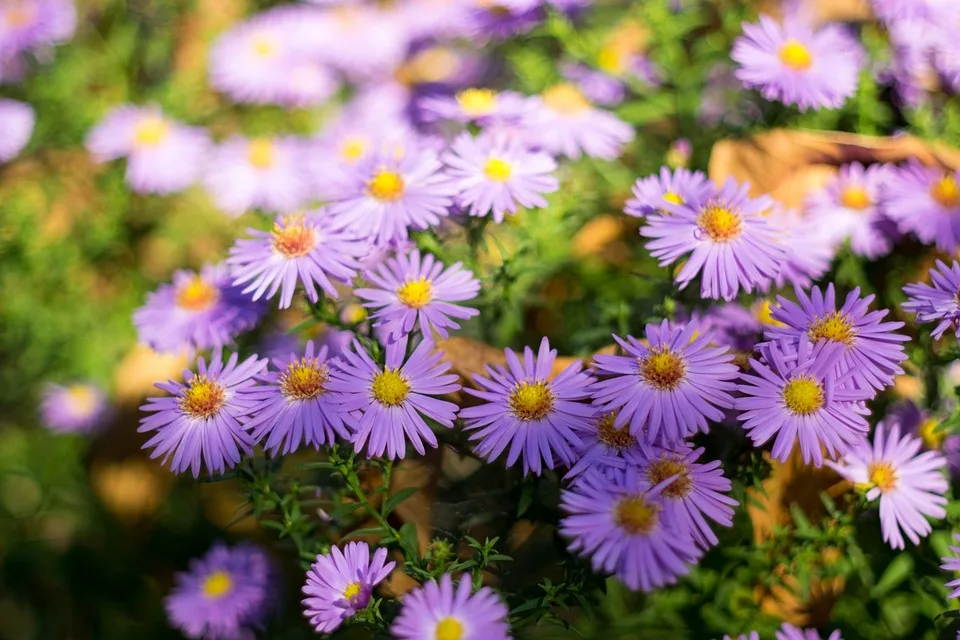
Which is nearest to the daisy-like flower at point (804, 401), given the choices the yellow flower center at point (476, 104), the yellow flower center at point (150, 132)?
the yellow flower center at point (476, 104)

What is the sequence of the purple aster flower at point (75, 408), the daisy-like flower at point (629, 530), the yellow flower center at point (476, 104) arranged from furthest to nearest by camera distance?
the purple aster flower at point (75, 408), the yellow flower center at point (476, 104), the daisy-like flower at point (629, 530)

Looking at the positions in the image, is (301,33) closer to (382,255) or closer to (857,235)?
(382,255)

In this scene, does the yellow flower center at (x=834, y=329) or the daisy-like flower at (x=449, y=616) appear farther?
the yellow flower center at (x=834, y=329)

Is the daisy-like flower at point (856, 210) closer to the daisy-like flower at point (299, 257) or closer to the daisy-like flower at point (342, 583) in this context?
the daisy-like flower at point (299, 257)

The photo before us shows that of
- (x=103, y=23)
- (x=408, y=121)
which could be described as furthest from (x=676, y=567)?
(x=103, y=23)

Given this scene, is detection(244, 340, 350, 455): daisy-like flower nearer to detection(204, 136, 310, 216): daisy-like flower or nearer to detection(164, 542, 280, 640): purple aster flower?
detection(164, 542, 280, 640): purple aster flower

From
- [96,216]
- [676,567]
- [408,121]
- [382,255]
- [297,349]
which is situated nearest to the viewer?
[676,567]

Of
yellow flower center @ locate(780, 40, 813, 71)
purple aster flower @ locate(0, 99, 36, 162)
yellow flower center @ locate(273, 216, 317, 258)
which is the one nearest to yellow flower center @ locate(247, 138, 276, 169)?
purple aster flower @ locate(0, 99, 36, 162)
